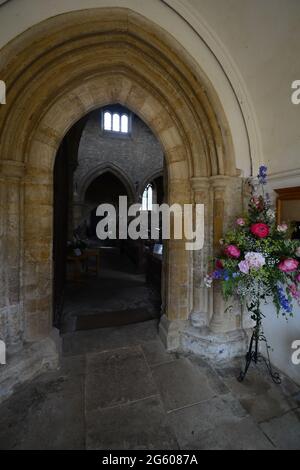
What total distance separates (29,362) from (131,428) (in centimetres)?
100

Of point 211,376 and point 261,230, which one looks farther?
point 211,376

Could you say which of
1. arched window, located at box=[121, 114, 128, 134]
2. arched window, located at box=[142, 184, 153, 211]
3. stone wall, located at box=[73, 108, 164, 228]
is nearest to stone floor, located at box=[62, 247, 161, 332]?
stone wall, located at box=[73, 108, 164, 228]

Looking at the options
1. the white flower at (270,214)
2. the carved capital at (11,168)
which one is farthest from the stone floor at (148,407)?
the carved capital at (11,168)

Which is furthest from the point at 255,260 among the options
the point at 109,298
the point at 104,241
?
the point at 104,241

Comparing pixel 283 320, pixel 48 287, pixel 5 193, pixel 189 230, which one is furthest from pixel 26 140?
pixel 283 320

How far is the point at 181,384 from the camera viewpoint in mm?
1901

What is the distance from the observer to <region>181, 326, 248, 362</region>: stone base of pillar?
2227mm

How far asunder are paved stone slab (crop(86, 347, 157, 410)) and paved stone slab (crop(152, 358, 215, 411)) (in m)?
0.10

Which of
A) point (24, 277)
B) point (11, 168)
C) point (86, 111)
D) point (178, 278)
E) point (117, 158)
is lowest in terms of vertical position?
point (178, 278)

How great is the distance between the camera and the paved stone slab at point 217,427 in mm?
1396

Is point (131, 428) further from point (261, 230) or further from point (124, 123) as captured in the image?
point (124, 123)

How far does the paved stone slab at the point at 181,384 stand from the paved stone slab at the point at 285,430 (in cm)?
42

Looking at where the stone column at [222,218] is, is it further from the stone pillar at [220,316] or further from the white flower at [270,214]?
the white flower at [270,214]

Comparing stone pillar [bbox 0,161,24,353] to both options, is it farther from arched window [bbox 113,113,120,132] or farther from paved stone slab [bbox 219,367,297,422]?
arched window [bbox 113,113,120,132]
